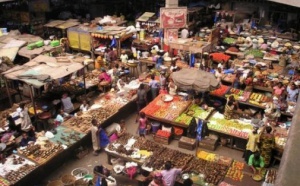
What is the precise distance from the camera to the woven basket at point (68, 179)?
11.0 meters

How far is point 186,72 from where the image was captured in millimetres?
14977

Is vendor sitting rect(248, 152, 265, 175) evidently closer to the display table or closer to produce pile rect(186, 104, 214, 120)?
produce pile rect(186, 104, 214, 120)

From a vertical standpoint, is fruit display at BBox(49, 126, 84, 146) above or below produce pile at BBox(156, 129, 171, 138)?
above

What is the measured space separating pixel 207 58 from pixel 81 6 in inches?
677

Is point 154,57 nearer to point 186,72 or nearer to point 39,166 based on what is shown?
point 186,72

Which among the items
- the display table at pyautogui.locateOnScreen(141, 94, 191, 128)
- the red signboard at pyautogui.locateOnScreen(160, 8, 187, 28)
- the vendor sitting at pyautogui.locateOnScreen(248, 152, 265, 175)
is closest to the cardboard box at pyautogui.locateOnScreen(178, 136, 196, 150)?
the display table at pyautogui.locateOnScreen(141, 94, 191, 128)

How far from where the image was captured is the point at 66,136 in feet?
42.7

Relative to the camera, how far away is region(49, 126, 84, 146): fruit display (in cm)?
1269

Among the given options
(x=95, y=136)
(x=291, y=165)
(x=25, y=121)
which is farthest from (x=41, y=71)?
(x=291, y=165)

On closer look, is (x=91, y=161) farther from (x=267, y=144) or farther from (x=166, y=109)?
(x=267, y=144)

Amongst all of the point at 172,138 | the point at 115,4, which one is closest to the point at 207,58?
the point at 172,138

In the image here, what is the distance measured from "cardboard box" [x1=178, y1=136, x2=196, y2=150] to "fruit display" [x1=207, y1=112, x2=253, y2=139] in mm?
935

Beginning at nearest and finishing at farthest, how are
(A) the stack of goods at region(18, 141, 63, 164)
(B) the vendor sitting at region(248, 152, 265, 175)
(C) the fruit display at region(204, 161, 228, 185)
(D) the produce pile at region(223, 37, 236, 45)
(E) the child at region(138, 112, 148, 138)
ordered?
(C) the fruit display at region(204, 161, 228, 185), (B) the vendor sitting at region(248, 152, 265, 175), (A) the stack of goods at region(18, 141, 63, 164), (E) the child at region(138, 112, 148, 138), (D) the produce pile at region(223, 37, 236, 45)

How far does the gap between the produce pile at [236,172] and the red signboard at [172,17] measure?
10.6m
